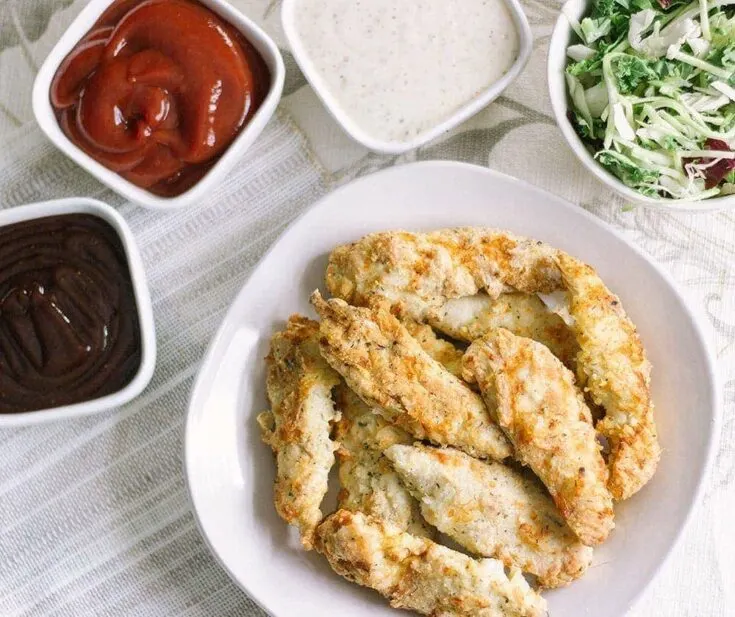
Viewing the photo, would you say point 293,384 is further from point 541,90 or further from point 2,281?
point 541,90

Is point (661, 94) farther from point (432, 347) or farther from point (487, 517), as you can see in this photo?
point (487, 517)

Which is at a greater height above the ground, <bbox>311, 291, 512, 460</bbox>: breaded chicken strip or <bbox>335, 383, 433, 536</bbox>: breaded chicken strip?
<bbox>311, 291, 512, 460</bbox>: breaded chicken strip

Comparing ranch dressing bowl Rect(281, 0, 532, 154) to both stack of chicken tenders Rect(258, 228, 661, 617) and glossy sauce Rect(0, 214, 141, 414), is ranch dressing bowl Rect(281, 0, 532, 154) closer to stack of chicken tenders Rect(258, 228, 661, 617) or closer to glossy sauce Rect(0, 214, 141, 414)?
stack of chicken tenders Rect(258, 228, 661, 617)

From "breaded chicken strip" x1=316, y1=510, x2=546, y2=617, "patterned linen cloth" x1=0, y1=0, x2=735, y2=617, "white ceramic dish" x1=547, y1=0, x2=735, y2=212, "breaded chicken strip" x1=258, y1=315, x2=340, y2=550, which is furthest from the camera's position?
"patterned linen cloth" x1=0, y1=0, x2=735, y2=617

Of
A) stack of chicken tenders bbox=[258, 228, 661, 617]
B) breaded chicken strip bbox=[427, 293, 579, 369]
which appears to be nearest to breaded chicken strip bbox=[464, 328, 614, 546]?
stack of chicken tenders bbox=[258, 228, 661, 617]

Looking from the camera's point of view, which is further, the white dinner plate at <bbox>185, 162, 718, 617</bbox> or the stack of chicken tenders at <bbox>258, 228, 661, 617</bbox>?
the white dinner plate at <bbox>185, 162, 718, 617</bbox>
